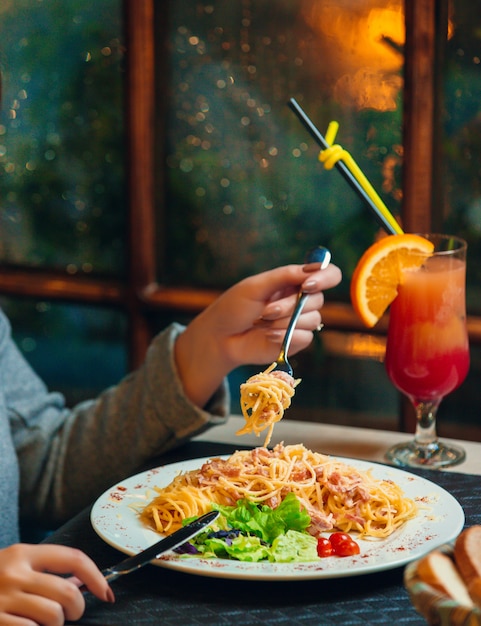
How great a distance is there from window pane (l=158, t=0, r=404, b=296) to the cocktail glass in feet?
2.42

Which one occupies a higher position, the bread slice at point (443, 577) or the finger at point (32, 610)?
the bread slice at point (443, 577)

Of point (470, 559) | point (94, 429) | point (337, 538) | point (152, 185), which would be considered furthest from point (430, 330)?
point (152, 185)

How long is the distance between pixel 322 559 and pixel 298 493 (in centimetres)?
15

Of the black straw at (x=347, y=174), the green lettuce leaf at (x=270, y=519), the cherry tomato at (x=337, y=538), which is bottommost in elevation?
the cherry tomato at (x=337, y=538)

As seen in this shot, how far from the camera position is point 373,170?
2.37 metres

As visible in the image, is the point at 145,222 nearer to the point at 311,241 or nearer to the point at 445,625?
the point at 311,241

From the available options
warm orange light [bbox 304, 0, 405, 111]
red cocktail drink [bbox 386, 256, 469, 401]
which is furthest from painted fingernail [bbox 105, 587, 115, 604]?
warm orange light [bbox 304, 0, 405, 111]

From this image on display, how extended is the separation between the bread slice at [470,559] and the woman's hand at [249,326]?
0.75 metres

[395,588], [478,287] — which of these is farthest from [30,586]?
[478,287]

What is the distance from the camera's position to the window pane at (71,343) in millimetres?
2859

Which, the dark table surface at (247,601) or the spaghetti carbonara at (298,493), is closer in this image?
the dark table surface at (247,601)

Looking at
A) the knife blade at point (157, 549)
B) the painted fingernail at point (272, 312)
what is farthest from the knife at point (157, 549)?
the painted fingernail at point (272, 312)

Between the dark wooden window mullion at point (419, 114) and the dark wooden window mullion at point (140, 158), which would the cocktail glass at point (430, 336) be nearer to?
the dark wooden window mullion at point (419, 114)

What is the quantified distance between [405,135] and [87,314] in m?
1.14
